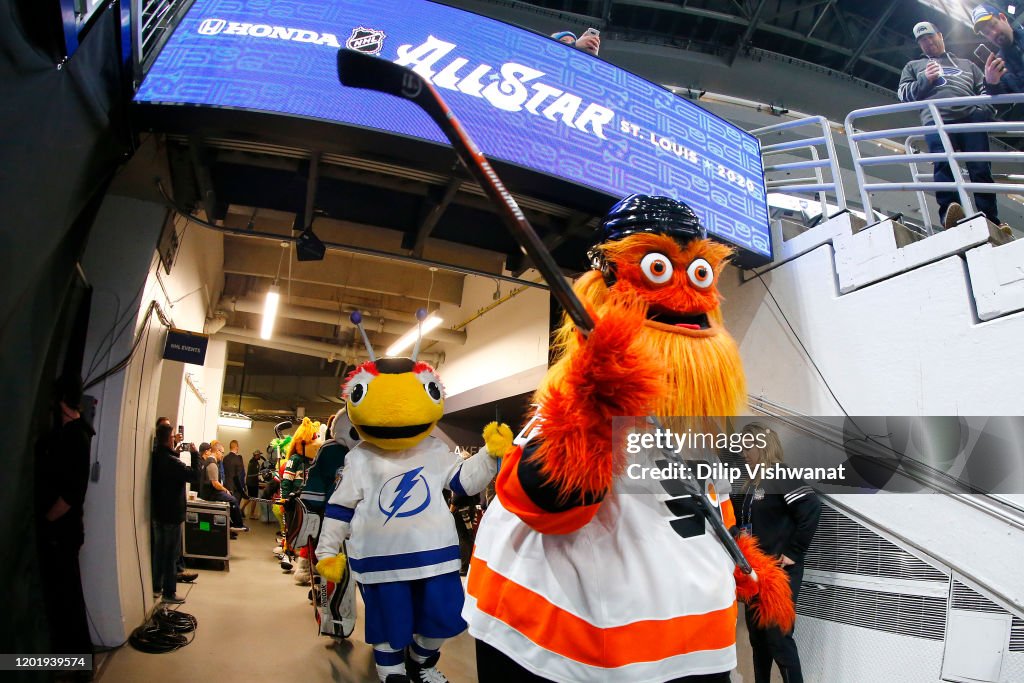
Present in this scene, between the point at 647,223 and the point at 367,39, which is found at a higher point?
the point at 367,39

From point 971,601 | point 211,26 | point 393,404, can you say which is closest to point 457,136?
point 393,404

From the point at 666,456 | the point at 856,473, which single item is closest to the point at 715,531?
the point at 666,456

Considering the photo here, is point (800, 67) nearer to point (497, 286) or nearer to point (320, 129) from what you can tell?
point (497, 286)

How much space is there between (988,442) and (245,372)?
62.0ft

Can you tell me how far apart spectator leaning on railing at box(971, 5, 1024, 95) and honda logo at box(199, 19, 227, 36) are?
5.14m

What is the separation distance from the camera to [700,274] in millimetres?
1405

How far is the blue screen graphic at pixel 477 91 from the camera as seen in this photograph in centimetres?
298

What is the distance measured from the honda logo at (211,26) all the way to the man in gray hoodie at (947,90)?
4887 millimetres

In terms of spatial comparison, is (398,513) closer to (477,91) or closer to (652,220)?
(652,220)

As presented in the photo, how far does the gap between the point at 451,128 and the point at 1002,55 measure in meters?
5.32

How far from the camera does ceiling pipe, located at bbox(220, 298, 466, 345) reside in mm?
9117

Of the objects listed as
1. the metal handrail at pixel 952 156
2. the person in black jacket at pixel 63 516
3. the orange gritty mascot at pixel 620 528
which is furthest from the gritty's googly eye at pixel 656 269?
the metal handrail at pixel 952 156

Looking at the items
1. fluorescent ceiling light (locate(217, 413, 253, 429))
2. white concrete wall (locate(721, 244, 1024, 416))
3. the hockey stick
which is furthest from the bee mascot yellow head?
fluorescent ceiling light (locate(217, 413, 253, 429))

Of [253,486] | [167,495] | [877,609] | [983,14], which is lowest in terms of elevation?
[253,486]
